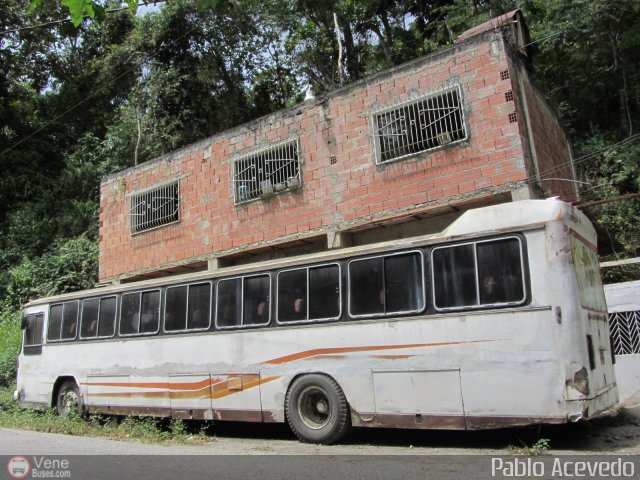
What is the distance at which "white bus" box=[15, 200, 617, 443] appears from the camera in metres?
5.89

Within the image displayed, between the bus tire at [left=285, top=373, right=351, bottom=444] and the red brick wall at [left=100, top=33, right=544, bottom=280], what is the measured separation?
5235 mm

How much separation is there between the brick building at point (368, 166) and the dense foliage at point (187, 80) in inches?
167

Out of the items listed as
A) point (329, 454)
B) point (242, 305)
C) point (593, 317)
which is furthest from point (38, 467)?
point (593, 317)

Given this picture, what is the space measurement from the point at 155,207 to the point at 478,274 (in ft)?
39.8

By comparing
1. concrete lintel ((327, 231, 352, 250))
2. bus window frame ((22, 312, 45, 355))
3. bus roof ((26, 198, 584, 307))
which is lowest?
bus window frame ((22, 312, 45, 355))

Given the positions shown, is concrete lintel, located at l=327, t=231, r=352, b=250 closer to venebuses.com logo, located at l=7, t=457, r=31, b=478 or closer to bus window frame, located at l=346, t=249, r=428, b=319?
bus window frame, located at l=346, t=249, r=428, b=319

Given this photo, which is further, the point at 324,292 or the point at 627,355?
the point at 627,355

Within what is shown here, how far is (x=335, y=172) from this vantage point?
1266cm

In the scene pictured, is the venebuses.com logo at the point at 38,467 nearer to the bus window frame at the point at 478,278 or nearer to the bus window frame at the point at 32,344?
the bus window frame at the point at 478,278

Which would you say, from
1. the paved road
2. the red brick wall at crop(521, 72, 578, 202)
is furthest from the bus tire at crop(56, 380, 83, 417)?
the red brick wall at crop(521, 72, 578, 202)

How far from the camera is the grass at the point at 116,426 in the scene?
324 inches

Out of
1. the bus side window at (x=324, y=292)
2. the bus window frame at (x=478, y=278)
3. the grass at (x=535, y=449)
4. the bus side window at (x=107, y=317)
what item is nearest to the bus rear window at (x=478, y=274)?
the bus window frame at (x=478, y=278)

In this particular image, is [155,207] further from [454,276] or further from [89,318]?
[454,276]

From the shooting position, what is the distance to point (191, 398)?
8.69 m
